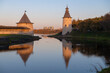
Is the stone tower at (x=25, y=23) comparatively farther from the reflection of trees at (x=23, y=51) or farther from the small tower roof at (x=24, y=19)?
the reflection of trees at (x=23, y=51)

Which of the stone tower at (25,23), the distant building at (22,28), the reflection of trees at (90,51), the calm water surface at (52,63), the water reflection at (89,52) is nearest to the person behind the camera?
the calm water surface at (52,63)

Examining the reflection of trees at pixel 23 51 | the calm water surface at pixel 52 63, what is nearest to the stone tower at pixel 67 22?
the reflection of trees at pixel 23 51

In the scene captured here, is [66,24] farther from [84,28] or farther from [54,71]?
[54,71]

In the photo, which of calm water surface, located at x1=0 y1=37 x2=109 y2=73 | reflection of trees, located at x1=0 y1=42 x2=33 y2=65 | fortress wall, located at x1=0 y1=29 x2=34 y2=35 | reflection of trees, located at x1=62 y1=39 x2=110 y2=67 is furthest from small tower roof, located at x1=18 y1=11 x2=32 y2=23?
calm water surface, located at x1=0 y1=37 x2=109 y2=73

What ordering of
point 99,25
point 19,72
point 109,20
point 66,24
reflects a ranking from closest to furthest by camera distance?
point 19,72, point 109,20, point 99,25, point 66,24

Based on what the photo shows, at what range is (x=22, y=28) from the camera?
44875 mm

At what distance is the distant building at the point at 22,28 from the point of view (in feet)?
136

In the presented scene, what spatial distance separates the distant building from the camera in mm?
41500

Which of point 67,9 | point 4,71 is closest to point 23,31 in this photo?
point 67,9

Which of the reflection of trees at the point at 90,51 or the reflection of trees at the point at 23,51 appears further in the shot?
the reflection of trees at the point at 90,51

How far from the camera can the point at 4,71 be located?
898cm

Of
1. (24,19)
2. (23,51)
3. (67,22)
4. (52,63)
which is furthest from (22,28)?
(52,63)

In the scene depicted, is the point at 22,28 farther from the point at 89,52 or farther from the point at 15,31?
the point at 89,52

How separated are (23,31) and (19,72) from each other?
38.0m
